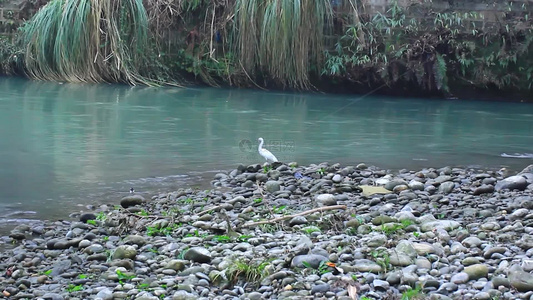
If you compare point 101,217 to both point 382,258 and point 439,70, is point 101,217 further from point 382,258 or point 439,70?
point 439,70

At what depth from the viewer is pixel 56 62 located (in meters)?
13.9

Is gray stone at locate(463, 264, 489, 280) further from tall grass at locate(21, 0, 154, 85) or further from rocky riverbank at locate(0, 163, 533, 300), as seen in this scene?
tall grass at locate(21, 0, 154, 85)

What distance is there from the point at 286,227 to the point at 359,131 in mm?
4979

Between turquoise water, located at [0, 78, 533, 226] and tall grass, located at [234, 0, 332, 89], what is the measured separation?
41 centimetres

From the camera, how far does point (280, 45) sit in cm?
1307

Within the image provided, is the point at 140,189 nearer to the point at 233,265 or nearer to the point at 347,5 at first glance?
the point at 233,265

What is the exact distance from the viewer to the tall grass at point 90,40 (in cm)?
1361

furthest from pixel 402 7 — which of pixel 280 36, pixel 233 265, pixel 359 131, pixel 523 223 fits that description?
pixel 233 265

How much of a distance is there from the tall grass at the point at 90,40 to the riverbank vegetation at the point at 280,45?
17mm

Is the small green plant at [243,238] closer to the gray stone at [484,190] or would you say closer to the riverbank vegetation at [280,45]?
the gray stone at [484,190]

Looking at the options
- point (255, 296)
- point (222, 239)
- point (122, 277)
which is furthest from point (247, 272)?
point (222, 239)

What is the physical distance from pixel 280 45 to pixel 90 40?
3.13 metres

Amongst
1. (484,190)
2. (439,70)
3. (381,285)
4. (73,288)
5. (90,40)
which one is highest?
(90,40)

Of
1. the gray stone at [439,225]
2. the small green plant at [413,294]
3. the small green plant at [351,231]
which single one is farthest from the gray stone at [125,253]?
the gray stone at [439,225]
